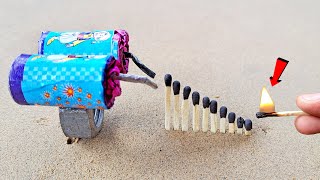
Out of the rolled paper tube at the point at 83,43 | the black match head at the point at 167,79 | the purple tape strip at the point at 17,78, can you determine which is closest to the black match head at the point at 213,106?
the black match head at the point at 167,79

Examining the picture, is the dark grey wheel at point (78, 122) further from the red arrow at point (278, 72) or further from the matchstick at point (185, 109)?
the red arrow at point (278, 72)

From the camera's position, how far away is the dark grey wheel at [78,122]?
921 millimetres

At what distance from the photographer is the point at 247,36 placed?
4.54 feet

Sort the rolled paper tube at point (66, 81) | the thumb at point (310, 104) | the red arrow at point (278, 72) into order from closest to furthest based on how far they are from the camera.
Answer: the thumb at point (310, 104), the rolled paper tube at point (66, 81), the red arrow at point (278, 72)

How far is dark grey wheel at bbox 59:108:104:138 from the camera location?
0.92 m

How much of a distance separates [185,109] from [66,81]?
0.93ft

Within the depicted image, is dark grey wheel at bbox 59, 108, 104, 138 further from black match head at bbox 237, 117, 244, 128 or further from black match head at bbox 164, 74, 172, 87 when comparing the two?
black match head at bbox 237, 117, 244, 128

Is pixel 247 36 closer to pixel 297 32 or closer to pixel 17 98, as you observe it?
pixel 297 32

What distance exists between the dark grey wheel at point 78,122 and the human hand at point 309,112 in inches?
17.2

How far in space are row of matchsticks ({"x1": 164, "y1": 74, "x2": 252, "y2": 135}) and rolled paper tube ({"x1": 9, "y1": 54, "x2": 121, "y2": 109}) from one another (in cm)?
16

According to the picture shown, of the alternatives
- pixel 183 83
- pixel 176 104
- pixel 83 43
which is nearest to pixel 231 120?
pixel 176 104

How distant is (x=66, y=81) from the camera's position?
813 mm

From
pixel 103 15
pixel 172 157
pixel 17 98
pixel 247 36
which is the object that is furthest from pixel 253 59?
pixel 17 98

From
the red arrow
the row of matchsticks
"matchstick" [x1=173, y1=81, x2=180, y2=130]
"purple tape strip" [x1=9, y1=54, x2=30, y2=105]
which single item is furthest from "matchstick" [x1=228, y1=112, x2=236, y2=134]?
"purple tape strip" [x1=9, y1=54, x2=30, y2=105]
